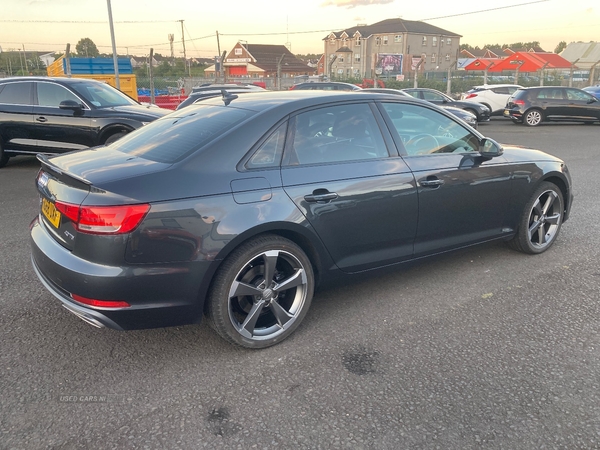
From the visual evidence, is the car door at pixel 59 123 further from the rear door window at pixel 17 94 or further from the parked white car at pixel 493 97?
the parked white car at pixel 493 97

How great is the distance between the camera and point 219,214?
2.80 meters

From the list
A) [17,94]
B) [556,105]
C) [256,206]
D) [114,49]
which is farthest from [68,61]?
[256,206]

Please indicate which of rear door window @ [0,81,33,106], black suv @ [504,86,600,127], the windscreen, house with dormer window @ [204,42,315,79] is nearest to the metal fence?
black suv @ [504,86,600,127]

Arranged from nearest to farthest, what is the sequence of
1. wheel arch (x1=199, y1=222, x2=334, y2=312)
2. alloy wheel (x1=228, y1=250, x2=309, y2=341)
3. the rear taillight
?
the rear taillight < wheel arch (x1=199, y1=222, x2=334, y2=312) < alloy wheel (x1=228, y1=250, x2=309, y2=341)

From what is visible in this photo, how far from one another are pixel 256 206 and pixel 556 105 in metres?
18.4

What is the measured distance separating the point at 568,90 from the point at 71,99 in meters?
17.1

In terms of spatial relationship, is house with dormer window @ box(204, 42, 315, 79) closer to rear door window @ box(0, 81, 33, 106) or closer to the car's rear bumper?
rear door window @ box(0, 81, 33, 106)

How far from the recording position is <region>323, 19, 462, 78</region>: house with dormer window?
251 ft

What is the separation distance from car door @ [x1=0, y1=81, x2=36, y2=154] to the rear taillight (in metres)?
6.99

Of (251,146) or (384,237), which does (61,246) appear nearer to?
(251,146)

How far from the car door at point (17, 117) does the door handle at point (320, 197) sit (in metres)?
7.24

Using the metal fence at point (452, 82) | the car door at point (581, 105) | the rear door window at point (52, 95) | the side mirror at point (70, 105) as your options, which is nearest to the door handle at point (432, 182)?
the side mirror at point (70, 105)

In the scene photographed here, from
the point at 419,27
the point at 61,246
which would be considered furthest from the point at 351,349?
the point at 419,27

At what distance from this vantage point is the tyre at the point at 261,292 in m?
2.92
